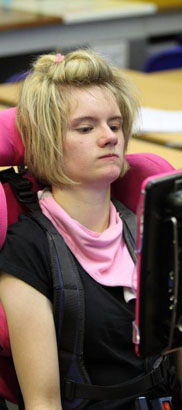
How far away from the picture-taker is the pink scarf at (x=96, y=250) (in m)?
1.44

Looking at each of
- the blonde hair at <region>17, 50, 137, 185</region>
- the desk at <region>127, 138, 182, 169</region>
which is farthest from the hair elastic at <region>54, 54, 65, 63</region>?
the desk at <region>127, 138, 182, 169</region>

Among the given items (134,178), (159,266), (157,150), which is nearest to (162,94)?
(157,150)

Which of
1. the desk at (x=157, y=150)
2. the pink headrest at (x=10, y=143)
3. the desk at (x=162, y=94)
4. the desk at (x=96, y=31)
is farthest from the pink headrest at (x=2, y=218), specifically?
the desk at (x=96, y=31)

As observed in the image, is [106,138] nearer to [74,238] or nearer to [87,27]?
[74,238]

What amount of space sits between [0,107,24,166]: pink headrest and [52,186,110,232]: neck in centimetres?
12

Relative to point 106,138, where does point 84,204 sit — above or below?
below

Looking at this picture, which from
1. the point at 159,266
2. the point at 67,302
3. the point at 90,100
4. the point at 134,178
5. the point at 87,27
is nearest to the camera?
the point at 159,266

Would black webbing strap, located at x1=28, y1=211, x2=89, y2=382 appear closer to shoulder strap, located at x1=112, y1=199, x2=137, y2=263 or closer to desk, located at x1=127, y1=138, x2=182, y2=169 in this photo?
shoulder strap, located at x1=112, y1=199, x2=137, y2=263

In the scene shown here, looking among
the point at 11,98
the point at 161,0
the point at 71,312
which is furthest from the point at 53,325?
the point at 161,0

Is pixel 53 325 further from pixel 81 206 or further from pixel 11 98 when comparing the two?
pixel 11 98

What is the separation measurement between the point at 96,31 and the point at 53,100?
336 cm

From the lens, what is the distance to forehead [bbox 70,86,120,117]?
57.7 inches

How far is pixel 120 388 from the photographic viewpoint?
1.43 metres

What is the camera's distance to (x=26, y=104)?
1.50 meters
